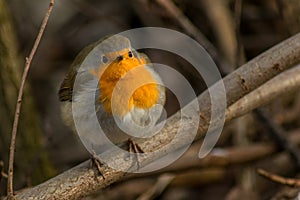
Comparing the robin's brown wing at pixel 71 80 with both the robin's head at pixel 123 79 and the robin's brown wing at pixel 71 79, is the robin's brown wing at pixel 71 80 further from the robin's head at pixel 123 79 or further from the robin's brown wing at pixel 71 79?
the robin's head at pixel 123 79

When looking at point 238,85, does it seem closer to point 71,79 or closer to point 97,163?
point 97,163

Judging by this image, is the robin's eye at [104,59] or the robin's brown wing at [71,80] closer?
the robin's eye at [104,59]

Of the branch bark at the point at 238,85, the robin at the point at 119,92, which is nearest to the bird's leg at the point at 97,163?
the branch bark at the point at 238,85

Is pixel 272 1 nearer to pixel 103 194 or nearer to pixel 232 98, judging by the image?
pixel 103 194

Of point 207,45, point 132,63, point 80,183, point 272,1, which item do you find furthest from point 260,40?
point 80,183

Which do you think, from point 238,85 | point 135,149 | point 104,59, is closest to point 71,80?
point 104,59

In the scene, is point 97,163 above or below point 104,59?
below

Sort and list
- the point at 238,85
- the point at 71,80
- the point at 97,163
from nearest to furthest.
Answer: the point at 97,163 < the point at 238,85 < the point at 71,80

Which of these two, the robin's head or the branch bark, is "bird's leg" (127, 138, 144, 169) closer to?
the branch bark
